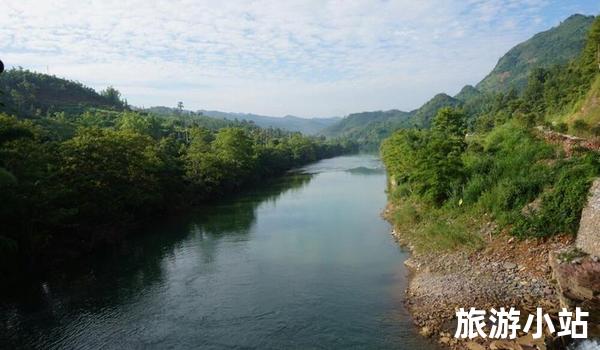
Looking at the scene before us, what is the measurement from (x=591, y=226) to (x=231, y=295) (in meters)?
14.7

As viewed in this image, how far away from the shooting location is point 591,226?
53.4ft

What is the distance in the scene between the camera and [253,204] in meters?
46.4

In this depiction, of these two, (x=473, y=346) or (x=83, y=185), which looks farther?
(x=83, y=185)

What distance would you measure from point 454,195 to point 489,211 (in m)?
3.79

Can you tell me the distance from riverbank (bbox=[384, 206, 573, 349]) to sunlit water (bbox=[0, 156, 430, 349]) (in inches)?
33.8

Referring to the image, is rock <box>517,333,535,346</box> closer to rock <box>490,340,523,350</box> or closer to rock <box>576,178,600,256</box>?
rock <box>490,340,523,350</box>

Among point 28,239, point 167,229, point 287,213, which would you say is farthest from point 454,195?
point 28,239

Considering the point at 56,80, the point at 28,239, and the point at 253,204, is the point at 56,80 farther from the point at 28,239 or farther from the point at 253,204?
the point at 28,239

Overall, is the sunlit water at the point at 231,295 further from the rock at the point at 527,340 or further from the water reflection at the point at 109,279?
the rock at the point at 527,340

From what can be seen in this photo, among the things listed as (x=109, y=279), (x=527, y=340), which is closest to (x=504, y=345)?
(x=527, y=340)

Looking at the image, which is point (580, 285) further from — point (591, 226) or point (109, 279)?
point (109, 279)

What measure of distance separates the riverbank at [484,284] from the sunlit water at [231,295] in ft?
2.82

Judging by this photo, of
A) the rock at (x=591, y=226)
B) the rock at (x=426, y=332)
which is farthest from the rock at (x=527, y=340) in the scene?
the rock at (x=591, y=226)

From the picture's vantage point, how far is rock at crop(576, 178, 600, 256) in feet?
51.4
